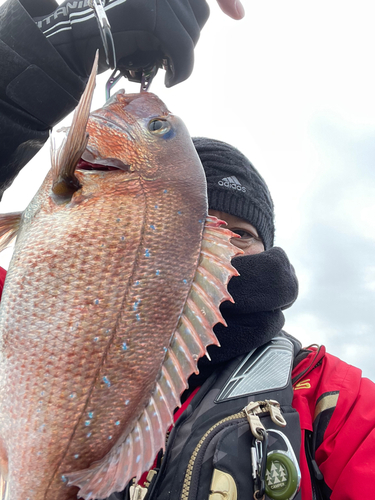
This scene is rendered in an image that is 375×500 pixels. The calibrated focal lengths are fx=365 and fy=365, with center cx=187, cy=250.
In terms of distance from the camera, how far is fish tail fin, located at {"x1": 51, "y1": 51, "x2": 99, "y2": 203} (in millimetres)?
1191

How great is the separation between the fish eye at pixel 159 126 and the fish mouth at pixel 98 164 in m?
0.26

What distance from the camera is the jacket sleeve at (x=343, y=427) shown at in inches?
66.3

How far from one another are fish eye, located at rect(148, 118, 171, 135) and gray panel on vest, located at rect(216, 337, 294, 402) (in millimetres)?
1356

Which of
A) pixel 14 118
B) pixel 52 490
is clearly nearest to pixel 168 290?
pixel 52 490

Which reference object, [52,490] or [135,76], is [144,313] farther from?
[135,76]

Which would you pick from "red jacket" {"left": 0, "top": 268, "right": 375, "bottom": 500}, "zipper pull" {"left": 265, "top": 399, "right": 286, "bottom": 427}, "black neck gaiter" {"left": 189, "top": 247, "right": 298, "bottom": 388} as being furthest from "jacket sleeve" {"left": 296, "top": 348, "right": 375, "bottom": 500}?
"black neck gaiter" {"left": 189, "top": 247, "right": 298, "bottom": 388}

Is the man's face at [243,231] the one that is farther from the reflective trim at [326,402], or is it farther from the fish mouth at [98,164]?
the fish mouth at [98,164]

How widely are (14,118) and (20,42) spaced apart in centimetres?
43

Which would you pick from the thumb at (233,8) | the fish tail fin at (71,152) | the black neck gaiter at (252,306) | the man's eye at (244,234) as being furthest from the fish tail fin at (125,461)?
the thumb at (233,8)

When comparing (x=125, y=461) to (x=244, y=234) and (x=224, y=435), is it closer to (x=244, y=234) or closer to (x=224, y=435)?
(x=224, y=435)

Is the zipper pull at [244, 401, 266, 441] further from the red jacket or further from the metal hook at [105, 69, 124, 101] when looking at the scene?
the metal hook at [105, 69, 124, 101]

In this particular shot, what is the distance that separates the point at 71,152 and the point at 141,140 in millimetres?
359

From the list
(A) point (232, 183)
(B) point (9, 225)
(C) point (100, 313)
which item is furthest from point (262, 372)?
(B) point (9, 225)

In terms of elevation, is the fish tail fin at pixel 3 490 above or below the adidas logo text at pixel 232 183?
below
